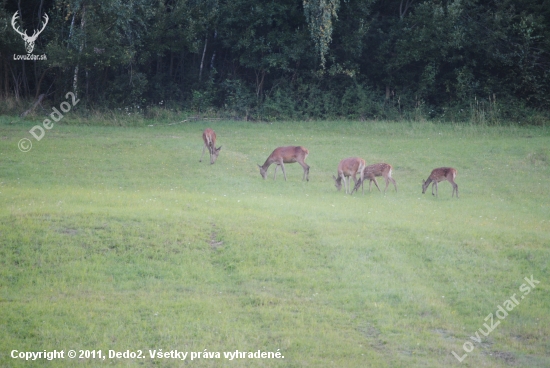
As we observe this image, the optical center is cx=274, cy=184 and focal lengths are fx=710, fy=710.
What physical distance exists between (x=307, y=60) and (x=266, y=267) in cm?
2459

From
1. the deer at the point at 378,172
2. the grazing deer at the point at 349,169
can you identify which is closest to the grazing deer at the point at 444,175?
the deer at the point at 378,172

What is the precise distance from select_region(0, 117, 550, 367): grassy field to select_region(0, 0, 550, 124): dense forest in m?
12.1

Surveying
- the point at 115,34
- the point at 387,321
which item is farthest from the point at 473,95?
the point at 387,321

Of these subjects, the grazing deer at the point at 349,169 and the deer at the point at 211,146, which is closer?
the grazing deer at the point at 349,169

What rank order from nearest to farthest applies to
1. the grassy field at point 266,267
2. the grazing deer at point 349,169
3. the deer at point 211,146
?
the grassy field at point 266,267 → the grazing deer at point 349,169 → the deer at point 211,146

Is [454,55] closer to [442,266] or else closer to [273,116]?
[273,116]

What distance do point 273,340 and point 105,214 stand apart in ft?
19.3

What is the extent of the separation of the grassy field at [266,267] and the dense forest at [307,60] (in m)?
12.1

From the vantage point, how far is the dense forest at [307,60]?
3172 centimetres

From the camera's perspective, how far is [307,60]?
35.2m

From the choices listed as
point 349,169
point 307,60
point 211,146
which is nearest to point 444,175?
point 349,169

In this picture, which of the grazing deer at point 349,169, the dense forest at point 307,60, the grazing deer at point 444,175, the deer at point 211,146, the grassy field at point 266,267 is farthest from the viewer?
the dense forest at point 307,60

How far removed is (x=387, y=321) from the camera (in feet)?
32.1

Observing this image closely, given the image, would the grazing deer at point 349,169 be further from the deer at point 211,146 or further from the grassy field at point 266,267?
the deer at point 211,146
